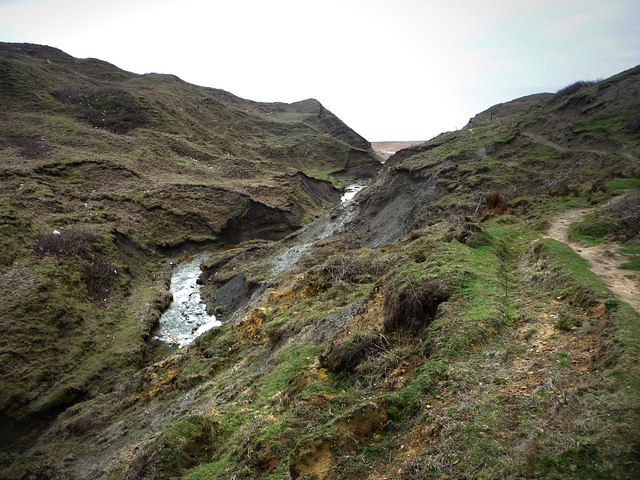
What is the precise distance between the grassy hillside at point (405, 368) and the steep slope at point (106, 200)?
300mm

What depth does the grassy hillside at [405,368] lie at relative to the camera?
443 centimetres

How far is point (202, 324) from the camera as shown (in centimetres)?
2041

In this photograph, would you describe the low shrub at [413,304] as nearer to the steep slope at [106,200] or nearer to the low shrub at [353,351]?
the low shrub at [353,351]

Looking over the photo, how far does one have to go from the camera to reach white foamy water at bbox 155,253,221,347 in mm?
19339

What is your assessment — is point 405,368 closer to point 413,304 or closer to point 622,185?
point 413,304

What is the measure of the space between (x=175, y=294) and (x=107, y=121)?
3440 centimetres

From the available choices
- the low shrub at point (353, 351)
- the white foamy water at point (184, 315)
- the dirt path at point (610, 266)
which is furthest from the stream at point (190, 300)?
the dirt path at point (610, 266)

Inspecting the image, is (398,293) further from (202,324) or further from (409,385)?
(202,324)

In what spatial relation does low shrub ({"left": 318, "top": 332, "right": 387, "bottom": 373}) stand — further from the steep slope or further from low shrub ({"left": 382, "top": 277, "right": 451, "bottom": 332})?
the steep slope

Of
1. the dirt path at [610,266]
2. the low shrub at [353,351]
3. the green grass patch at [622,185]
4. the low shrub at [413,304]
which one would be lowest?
the low shrub at [353,351]

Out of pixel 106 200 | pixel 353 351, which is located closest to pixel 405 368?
pixel 353 351

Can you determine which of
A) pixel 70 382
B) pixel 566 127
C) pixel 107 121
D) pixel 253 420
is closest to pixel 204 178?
pixel 107 121

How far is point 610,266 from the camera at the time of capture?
842cm

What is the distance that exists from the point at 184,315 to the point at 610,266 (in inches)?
778
